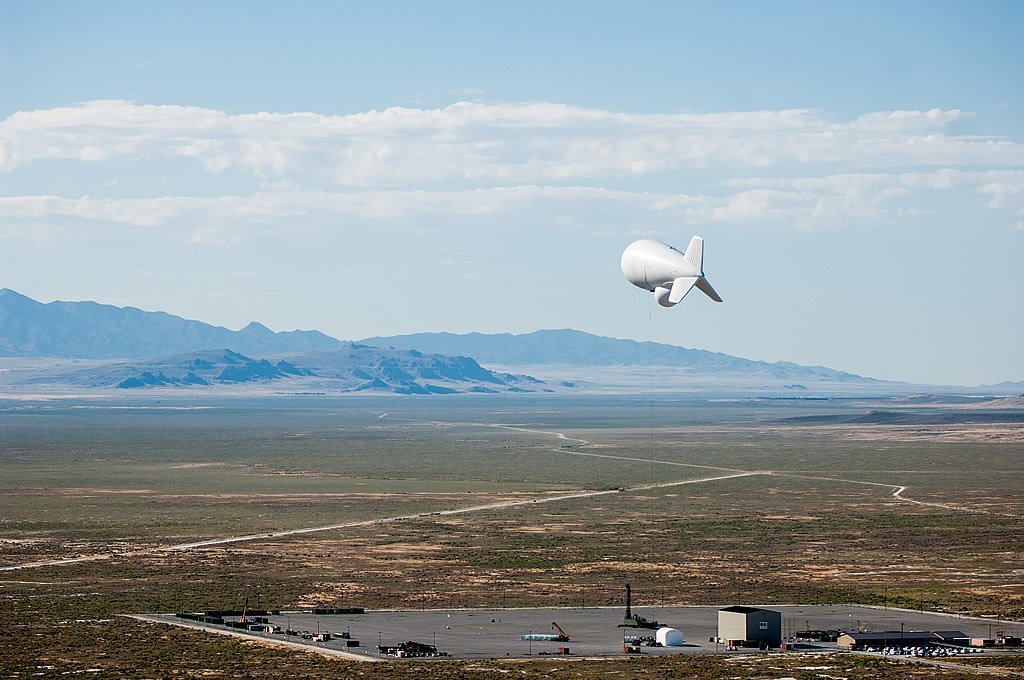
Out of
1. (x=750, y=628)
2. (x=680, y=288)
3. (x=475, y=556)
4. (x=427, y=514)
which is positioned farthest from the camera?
(x=427, y=514)

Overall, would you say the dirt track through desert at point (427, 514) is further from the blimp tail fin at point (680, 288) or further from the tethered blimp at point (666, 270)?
the blimp tail fin at point (680, 288)

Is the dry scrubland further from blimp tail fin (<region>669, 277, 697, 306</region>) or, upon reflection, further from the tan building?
blimp tail fin (<region>669, 277, 697, 306</region>)

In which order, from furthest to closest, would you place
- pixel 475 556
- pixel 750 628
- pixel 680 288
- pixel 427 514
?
1. pixel 427 514
2. pixel 475 556
3. pixel 680 288
4. pixel 750 628

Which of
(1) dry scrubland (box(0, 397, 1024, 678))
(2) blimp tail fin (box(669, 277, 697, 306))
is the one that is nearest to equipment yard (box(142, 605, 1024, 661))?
(1) dry scrubland (box(0, 397, 1024, 678))

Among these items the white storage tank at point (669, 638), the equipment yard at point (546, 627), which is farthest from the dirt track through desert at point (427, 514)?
the white storage tank at point (669, 638)

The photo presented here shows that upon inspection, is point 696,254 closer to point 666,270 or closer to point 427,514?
point 666,270

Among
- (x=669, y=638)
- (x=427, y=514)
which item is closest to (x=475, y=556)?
(x=427, y=514)
